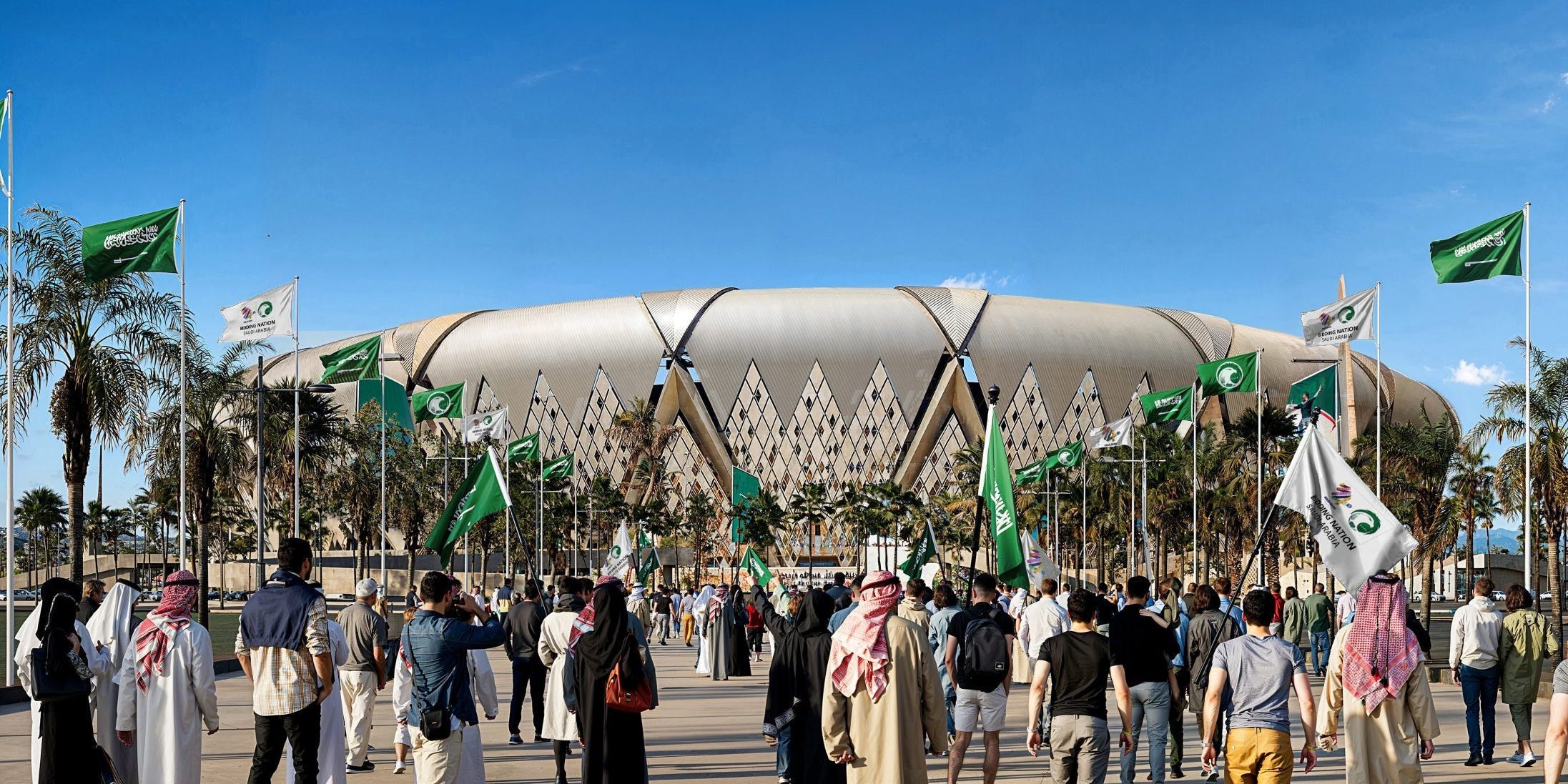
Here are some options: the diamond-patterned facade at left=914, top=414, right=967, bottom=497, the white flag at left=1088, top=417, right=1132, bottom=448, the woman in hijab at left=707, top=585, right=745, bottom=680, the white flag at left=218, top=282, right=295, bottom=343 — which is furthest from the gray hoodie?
the diamond-patterned facade at left=914, top=414, right=967, bottom=497

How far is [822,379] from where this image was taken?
10088 centimetres

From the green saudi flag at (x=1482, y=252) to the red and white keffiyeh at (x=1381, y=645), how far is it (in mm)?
16455

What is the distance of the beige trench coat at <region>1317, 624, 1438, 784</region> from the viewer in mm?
7797

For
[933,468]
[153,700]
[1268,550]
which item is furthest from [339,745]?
[933,468]

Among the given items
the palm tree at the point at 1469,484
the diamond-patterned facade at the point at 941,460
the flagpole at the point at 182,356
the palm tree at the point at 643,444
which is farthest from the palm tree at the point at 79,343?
the diamond-patterned facade at the point at 941,460

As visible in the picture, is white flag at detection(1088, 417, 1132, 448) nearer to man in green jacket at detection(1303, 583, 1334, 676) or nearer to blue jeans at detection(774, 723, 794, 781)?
man in green jacket at detection(1303, 583, 1334, 676)

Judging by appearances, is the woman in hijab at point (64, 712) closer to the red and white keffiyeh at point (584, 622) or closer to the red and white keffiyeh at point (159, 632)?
the red and white keffiyeh at point (159, 632)

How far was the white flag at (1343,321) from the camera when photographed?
30.6 meters

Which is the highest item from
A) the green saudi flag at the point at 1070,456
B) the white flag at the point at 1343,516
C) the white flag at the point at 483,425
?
the white flag at the point at 483,425

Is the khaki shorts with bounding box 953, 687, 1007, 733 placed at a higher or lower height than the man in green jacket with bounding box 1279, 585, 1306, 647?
higher

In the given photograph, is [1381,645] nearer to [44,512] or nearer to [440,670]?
[440,670]

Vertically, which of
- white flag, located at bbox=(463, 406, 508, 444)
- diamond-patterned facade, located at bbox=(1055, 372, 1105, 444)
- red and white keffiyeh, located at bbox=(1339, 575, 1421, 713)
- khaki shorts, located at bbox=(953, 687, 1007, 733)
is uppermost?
diamond-patterned facade, located at bbox=(1055, 372, 1105, 444)

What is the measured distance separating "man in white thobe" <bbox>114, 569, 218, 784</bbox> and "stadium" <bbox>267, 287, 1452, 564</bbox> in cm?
9139

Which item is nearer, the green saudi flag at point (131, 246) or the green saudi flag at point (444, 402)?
the green saudi flag at point (131, 246)
